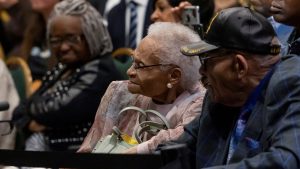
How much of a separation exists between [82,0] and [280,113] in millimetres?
2768

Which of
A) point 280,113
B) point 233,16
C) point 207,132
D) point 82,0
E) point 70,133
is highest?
point 233,16

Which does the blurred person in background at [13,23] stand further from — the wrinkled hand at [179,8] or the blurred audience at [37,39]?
the wrinkled hand at [179,8]

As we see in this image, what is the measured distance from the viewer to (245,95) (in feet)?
10.3

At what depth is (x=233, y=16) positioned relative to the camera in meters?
3.12

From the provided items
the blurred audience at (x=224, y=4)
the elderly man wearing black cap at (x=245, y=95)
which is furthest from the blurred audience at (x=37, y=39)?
the elderly man wearing black cap at (x=245, y=95)

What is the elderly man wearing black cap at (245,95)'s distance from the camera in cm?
290

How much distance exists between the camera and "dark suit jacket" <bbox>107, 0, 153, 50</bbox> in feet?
20.5

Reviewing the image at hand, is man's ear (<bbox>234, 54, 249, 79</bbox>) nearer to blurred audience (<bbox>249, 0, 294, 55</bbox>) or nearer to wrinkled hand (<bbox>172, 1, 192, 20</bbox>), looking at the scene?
blurred audience (<bbox>249, 0, 294, 55</bbox>)

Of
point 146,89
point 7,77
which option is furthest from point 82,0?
point 146,89

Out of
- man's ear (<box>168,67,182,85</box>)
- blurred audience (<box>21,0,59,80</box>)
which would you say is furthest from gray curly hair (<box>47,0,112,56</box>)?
man's ear (<box>168,67,182,85</box>)

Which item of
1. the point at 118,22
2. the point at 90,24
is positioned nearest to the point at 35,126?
the point at 90,24

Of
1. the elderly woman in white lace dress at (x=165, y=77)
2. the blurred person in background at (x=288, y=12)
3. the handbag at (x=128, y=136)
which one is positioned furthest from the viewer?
the elderly woman in white lace dress at (x=165, y=77)

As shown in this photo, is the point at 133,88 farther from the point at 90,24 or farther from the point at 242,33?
the point at 90,24

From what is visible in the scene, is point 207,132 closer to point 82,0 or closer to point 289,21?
point 289,21
